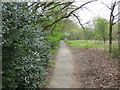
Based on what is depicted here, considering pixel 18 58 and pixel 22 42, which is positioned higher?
pixel 22 42

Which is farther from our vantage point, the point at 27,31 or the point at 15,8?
the point at 27,31

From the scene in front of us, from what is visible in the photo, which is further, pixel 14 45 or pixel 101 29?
pixel 101 29

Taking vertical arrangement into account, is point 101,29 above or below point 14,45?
above

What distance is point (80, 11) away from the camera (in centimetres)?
648

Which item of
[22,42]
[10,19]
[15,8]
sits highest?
[15,8]

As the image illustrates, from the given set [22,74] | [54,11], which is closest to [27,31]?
[22,74]

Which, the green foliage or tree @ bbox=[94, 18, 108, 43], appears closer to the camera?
the green foliage

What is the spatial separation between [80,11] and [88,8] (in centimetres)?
54

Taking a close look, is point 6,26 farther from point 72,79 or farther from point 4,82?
point 72,79

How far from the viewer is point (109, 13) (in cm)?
724

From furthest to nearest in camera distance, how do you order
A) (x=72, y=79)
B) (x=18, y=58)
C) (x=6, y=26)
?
1. (x=72, y=79)
2. (x=18, y=58)
3. (x=6, y=26)

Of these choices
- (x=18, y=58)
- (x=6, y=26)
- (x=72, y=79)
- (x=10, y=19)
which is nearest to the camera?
(x=6, y=26)

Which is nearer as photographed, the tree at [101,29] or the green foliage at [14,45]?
the green foliage at [14,45]

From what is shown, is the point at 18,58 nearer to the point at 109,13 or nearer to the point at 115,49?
the point at 115,49
